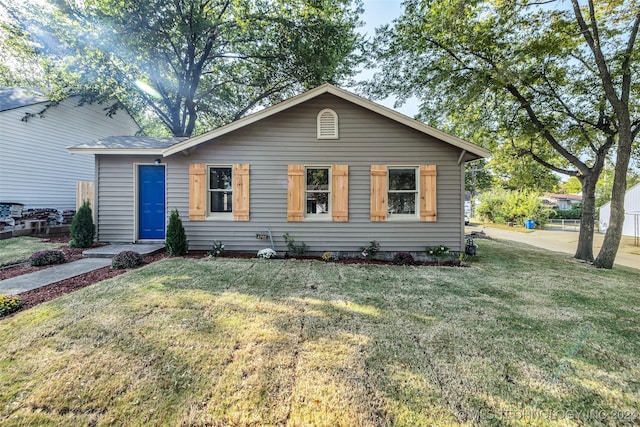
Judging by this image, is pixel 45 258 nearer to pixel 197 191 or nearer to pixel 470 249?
pixel 197 191

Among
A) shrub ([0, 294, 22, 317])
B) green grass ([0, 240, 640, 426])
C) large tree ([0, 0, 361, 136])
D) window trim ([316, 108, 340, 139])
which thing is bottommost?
green grass ([0, 240, 640, 426])

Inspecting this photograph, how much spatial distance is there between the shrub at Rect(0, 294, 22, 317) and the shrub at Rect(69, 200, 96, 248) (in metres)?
4.11

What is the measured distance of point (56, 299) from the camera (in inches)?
149

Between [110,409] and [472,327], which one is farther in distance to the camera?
[472,327]

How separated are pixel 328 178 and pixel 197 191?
3.48 m

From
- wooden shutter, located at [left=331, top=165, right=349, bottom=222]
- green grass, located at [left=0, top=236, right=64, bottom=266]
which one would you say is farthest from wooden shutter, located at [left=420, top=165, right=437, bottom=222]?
green grass, located at [left=0, top=236, right=64, bottom=266]

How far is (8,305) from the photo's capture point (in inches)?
133

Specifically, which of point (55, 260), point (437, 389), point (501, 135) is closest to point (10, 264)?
point (55, 260)

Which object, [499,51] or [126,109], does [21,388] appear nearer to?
[499,51]

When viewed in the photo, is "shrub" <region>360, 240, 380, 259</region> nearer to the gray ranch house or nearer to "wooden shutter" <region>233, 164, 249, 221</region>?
the gray ranch house

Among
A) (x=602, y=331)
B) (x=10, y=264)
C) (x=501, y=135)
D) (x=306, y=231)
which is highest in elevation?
(x=501, y=135)

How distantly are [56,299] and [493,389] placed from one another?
5.37 m

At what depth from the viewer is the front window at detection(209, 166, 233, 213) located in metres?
7.33

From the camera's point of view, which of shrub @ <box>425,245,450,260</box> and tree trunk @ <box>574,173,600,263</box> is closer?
shrub @ <box>425,245,450,260</box>
